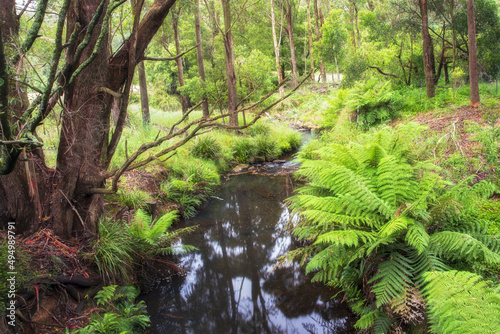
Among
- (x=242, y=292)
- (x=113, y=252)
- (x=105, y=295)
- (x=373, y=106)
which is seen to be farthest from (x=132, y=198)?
(x=373, y=106)

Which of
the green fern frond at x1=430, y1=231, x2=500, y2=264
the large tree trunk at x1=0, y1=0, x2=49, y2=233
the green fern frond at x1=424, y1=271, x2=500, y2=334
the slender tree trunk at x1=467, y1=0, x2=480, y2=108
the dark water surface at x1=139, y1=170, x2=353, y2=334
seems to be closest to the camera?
the green fern frond at x1=424, y1=271, x2=500, y2=334

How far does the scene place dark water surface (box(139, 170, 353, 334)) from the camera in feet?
11.7

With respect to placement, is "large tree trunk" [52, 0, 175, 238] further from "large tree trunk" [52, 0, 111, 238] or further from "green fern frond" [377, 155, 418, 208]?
"green fern frond" [377, 155, 418, 208]

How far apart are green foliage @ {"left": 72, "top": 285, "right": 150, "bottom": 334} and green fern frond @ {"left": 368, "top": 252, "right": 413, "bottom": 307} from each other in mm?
2240

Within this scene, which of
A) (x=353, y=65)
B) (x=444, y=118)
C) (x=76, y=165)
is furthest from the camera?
(x=353, y=65)

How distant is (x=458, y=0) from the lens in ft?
42.4

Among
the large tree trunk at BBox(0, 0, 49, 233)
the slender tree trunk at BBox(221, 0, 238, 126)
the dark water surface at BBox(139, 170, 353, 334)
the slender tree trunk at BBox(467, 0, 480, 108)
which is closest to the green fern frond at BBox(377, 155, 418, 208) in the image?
the dark water surface at BBox(139, 170, 353, 334)

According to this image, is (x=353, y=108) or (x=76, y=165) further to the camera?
(x=353, y=108)

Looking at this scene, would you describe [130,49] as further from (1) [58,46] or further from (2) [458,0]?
(2) [458,0]

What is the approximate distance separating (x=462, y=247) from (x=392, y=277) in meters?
0.59

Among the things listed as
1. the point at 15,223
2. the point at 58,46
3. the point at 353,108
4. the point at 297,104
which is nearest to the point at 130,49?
the point at 58,46

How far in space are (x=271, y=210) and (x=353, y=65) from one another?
10.6 metres

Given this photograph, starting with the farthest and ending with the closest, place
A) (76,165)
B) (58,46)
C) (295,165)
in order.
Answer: (295,165) < (76,165) < (58,46)

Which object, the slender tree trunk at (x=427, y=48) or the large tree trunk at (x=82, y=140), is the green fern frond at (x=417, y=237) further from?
the slender tree trunk at (x=427, y=48)
